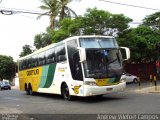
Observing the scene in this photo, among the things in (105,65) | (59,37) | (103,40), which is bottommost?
(105,65)

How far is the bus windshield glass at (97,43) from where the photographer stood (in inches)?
731

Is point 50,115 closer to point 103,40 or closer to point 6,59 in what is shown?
point 103,40

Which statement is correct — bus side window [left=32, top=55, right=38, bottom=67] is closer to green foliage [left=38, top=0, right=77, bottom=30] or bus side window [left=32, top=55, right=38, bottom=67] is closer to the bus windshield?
the bus windshield

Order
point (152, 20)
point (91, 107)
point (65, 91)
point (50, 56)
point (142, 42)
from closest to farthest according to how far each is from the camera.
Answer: point (91, 107) → point (65, 91) → point (50, 56) → point (142, 42) → point (152, 20)

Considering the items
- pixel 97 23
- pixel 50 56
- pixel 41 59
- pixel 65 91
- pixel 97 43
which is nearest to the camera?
pixel 97 43

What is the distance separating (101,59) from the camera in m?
18.2

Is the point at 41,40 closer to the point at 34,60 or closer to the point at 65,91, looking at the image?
the point at 34,60

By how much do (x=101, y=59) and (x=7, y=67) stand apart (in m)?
72.1

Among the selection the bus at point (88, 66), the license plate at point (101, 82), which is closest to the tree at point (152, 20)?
the bus at point (88, 66)

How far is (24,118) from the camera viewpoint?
13.3m

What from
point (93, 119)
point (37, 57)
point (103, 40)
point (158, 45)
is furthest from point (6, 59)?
point (93, 119)

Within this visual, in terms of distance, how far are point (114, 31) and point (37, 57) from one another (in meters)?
13.9

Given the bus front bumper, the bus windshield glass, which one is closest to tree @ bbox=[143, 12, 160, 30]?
the bus windshield glass

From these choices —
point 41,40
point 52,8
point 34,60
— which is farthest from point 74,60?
point 41,40
